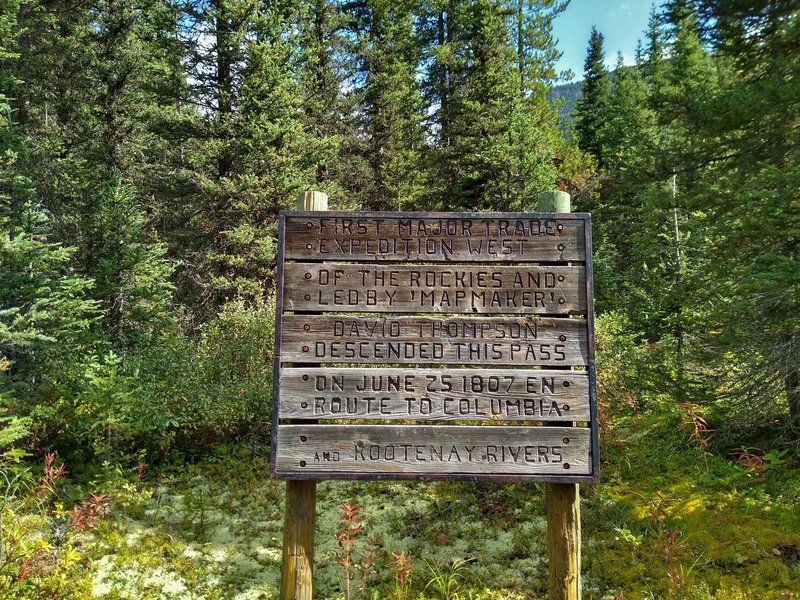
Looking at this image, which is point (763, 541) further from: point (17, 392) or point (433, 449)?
point (17, 392)

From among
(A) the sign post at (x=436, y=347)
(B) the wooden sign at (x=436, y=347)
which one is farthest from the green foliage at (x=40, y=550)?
(B) the wooden sign at (x=436, y=347)

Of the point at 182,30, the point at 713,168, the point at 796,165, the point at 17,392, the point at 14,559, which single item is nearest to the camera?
the point at 14,559

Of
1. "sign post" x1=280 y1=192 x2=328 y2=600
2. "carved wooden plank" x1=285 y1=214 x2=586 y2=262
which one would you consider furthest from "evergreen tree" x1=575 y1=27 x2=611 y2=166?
"sign post" x1=280 y1=192 x2=328 y2=600

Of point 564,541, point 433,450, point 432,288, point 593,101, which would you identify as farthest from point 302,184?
point 593,101

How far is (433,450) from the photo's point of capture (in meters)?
3.42

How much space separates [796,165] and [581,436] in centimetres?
405

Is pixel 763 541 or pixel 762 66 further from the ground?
pixel 762 66

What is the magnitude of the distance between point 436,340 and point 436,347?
0.16 ft

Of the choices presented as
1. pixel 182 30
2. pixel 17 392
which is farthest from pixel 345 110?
pixel 17 392

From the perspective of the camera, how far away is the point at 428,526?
538 centimetres

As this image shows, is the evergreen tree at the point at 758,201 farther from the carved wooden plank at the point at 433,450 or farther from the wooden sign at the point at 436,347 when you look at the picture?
the carved wooden plank at the point at 433,450

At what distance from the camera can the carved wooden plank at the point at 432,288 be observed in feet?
11.5

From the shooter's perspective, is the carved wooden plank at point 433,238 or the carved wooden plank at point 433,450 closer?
the carved wooden plank at point 433,450

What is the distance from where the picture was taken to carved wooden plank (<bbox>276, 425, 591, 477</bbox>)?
340 cm
